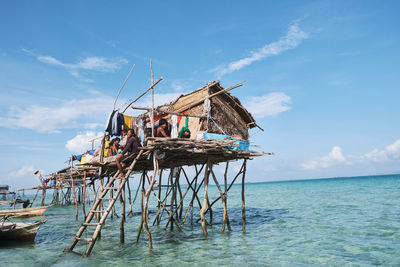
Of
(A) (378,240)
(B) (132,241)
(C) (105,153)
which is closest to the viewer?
(A) (378,240)

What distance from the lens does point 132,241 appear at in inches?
472

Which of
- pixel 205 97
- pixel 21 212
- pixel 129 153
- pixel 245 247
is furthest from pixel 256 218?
pixel 21 212

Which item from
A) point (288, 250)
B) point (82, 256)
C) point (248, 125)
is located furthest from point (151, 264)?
point (248, 125)

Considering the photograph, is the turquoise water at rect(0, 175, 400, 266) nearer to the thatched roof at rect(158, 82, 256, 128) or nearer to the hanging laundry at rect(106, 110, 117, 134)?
the hanging laundry at rect(106, 110, 117, 134)

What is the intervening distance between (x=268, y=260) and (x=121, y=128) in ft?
27.3

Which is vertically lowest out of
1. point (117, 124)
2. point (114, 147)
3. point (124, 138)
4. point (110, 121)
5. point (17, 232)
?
point (17, 232)

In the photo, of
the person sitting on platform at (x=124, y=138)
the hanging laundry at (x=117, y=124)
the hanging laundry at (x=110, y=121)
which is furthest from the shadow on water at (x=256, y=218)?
the hanging laundry at (x=110, y=121)

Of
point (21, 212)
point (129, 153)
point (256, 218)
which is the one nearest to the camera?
point (129, 153)

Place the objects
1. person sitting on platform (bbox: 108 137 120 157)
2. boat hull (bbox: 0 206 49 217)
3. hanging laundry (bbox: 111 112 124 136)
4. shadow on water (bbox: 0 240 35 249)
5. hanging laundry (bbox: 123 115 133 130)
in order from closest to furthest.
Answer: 1. boat hull (bbox: 0 206 49 217)
2. shadow on water (bbox: 0 240 35 249)
3. hanging laundry (bbox: 111 112 124 136)
4. person sitting on platform (bbox: 108 137 120 157)
5. hanging laundry (bbox: 123 115 133 130)

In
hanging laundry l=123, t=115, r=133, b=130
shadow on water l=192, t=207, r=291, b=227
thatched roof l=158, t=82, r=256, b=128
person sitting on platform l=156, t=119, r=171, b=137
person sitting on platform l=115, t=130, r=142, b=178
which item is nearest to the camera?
person sitting on platform l=115, t=130, r=142, b=178

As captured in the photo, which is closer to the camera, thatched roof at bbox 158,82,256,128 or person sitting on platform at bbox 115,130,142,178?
person sitting on platform at bbox 115,130,142,178

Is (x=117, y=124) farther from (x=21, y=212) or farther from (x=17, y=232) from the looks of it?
(x=17, y=232)

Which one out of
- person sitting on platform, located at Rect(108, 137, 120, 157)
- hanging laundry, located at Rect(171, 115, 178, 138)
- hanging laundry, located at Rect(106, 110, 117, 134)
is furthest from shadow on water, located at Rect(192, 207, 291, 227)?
hanging laundry, located at Rect(106, 110, 117, 134)

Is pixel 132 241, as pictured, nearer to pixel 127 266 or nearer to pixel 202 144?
pixel 127 266
